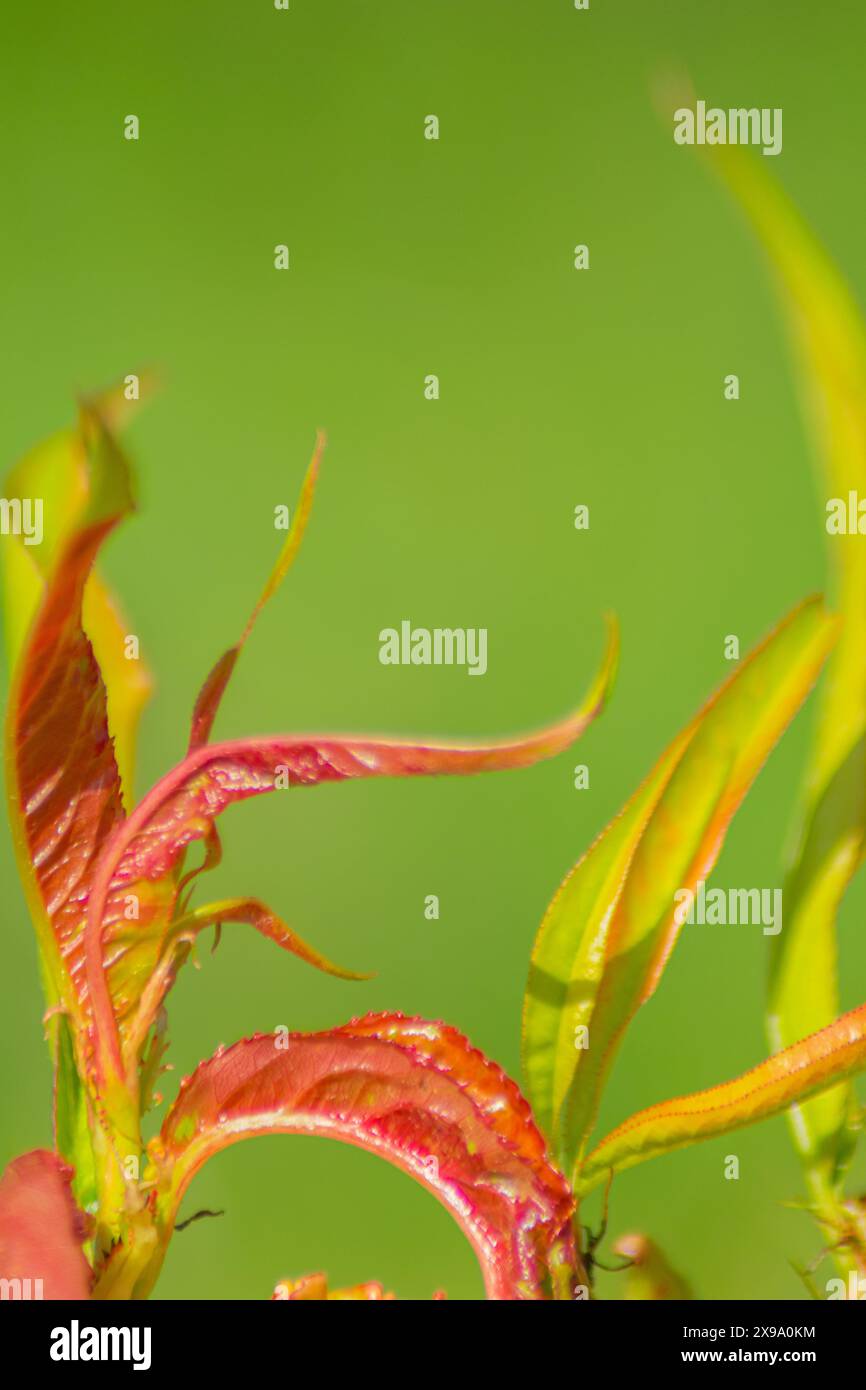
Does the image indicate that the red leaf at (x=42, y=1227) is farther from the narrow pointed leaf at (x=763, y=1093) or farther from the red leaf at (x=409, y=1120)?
the narrow pointed leaf at (x=763, y=1093)

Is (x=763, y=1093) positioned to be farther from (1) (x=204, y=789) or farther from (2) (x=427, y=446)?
(2) (x=427, y=446)

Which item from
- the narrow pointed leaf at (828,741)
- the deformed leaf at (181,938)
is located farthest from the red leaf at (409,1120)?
the narrow pointed leaf at (828,741)

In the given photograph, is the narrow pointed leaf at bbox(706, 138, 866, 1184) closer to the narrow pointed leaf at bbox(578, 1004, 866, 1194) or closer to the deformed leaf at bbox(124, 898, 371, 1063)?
the narrow pointed leaf at bbox(578, 1004, 866, 1194)

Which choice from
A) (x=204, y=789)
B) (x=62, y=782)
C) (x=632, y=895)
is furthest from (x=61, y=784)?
(x=632, y=895)

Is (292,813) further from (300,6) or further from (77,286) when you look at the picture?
(300,6)

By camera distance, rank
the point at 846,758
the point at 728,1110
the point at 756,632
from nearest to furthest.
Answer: the point at 728,1110 → the point at 846,758 → the point at 756,632

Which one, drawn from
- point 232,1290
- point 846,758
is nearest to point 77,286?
point 846,758

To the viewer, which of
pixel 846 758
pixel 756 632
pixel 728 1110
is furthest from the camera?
pixel 756 632
